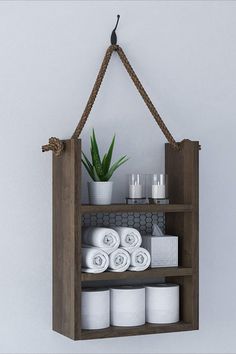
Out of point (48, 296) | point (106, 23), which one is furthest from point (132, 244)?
point (106, 23)

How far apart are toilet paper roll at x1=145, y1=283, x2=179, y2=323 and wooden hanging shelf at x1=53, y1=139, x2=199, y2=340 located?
3 cm

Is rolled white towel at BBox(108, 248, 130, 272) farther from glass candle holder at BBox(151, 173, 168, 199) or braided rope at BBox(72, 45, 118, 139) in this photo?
braided rope at BBox(72, 45, 118, 139)

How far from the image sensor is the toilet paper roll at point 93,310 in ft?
5.79

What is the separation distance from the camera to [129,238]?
5.91 feet

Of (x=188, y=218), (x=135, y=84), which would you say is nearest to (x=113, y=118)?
(x=135, y=84)

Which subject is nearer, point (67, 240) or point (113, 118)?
point (67, 240)

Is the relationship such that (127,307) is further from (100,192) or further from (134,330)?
(100,192)

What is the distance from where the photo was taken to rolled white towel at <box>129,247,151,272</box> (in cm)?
179

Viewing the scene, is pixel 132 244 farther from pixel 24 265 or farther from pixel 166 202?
pixel 24 265

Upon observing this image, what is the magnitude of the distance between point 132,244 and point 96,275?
0.13m

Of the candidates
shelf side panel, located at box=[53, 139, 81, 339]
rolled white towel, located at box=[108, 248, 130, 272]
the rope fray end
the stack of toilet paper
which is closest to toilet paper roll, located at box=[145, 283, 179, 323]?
the stack of toilet paper

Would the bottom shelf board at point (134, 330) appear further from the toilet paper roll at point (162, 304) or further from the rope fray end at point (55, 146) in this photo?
the rope fray end at point (55, 146)

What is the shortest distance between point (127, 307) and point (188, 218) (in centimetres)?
28

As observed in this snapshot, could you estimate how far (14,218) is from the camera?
1.82m
